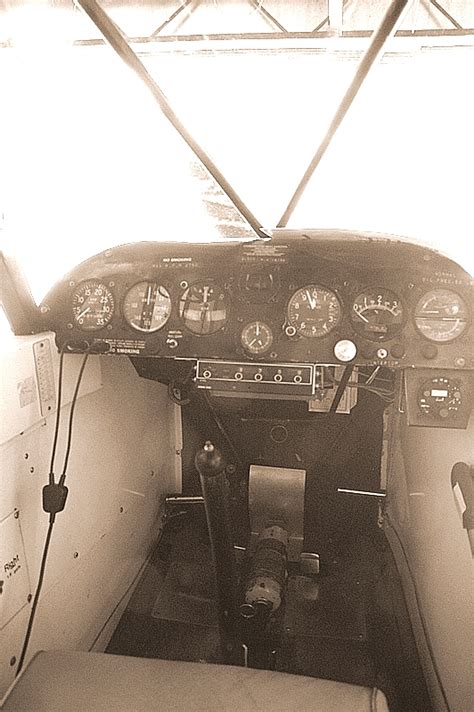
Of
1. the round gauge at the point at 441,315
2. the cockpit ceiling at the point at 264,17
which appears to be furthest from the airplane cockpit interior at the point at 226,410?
the cockpit ceiling at the point at 264,17

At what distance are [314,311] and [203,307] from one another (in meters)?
0.32

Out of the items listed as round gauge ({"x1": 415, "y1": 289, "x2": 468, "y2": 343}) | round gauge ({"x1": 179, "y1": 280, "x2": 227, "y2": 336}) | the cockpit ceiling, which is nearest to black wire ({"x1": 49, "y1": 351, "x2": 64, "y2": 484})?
round gauge ({"x1": 179, "y1": 280, "x2": 227, "y2": 336})

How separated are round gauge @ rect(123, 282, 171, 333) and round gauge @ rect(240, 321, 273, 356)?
0.23 meters

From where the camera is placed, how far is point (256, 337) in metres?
1.73

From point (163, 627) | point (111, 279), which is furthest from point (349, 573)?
point (111, 279)

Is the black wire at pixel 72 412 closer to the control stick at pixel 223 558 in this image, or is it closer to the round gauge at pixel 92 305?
the round gauge at pixel 92 305

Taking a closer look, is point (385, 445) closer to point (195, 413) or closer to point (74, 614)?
point (195, 413)

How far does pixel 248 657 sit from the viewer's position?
1597mm

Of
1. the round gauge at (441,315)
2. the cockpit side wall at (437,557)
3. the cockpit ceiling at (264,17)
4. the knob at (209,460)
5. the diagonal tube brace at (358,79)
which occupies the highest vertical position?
the cockpit ceiling at (264,17)

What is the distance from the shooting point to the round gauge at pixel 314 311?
1699 millimetres

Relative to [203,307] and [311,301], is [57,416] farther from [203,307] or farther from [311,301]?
[311,301]

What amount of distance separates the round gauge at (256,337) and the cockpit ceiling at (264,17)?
1469 mm

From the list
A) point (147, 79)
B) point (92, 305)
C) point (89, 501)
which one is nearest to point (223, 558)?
point (89, 501)

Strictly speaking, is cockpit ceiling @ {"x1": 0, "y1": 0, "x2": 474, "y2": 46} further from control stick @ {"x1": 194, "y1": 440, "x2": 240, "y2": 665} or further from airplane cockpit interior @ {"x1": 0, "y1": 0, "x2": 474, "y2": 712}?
control stick @ {"x1": 194, "y1": 440, "x2": 240, "y2": 665}
